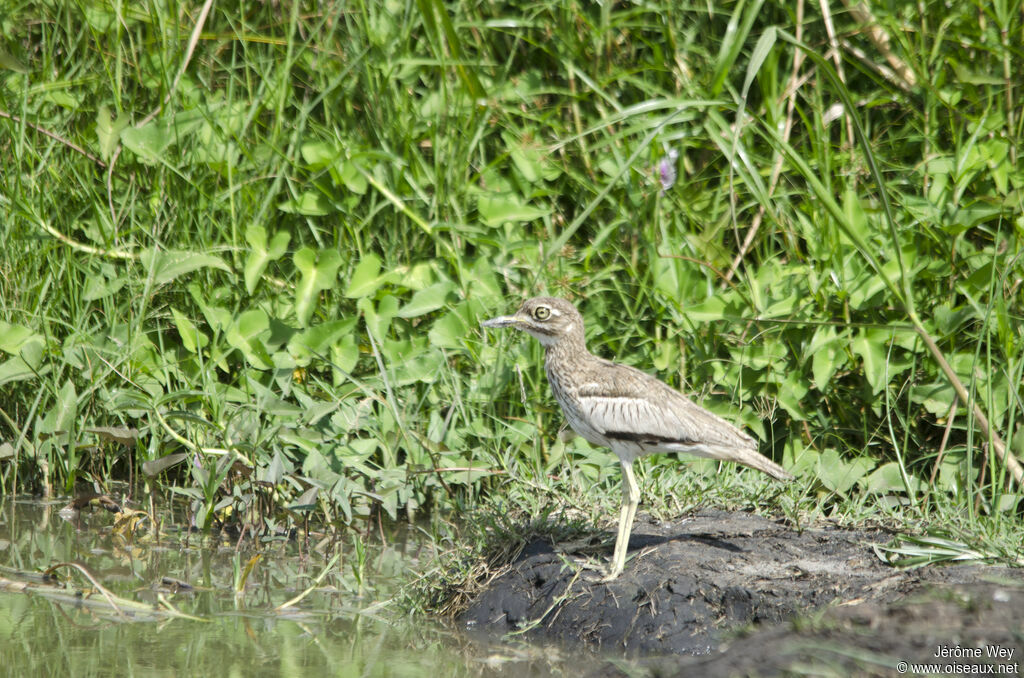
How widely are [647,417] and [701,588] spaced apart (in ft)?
2.16

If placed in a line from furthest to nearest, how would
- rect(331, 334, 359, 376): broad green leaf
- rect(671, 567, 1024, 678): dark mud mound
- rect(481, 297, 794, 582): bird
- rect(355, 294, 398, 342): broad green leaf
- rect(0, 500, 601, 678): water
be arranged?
rect(355, 294, 398, 342): broad green leaf < rect(331, 334, 359, 376): broad green leaf < rect(481, 297, 794, 582): bird < rect(0, 500, 601, 678): water < rect(671, 567, 1024, 678): dark mud mound

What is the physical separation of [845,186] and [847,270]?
0.64 metres

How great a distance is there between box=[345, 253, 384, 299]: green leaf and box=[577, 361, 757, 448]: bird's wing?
158 cm

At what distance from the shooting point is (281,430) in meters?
4.93

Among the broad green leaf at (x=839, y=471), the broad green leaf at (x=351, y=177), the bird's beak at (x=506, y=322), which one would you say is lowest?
the broad green leaf at (x=839, y=471)

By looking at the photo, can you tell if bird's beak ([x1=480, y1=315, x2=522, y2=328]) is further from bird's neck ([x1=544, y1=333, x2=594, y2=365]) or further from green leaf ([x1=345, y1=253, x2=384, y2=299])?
green leaf ([x1=345, y1=253, x2=384, y2=299])

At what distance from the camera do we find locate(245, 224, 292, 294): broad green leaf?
17.4ft

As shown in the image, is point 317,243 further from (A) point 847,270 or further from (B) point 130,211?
(A) point 847,270

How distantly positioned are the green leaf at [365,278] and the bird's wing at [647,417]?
5.17ft

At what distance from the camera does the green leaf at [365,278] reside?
5.37 metres

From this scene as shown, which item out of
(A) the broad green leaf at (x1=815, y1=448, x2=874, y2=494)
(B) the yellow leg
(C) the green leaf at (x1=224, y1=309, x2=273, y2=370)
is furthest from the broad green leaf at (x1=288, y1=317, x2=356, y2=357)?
(A) the broad green leaf at (x1=815, y1=448, x2=874, y2=494)

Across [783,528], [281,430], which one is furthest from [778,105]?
[281,430]

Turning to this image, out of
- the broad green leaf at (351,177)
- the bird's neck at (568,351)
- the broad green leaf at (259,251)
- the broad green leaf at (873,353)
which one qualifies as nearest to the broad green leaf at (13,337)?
the broad green leaf at (259,251)

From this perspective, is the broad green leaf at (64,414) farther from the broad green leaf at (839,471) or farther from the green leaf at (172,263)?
the broad green leaf at (839,471)
